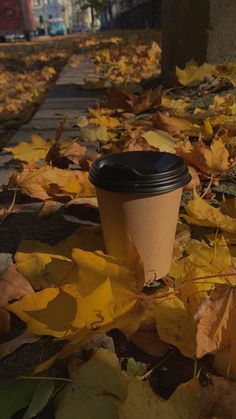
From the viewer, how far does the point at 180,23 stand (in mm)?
3605

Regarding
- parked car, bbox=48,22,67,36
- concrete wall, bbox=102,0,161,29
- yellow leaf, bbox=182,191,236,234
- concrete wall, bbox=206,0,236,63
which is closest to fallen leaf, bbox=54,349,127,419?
yellow leaf, bbox=182,191,236,234

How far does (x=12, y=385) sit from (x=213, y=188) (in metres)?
1.09

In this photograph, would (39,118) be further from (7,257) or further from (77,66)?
(77,66)

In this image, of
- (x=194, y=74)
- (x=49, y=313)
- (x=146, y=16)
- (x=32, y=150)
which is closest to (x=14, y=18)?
(x=146, y=16)

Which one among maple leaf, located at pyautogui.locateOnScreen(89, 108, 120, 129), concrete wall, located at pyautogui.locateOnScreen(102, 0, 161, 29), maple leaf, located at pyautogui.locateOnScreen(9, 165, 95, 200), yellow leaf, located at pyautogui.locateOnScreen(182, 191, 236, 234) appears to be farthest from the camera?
concrete wall, located at pyautogui.locateOnScreen(102, 0, 161, 29)

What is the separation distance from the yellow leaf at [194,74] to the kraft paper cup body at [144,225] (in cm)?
237

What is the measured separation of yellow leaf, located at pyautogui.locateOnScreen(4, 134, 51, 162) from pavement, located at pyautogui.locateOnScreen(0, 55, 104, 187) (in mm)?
64

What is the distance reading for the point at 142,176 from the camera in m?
1.02

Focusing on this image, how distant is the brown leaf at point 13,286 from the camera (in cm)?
102

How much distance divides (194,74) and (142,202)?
8.17 ft

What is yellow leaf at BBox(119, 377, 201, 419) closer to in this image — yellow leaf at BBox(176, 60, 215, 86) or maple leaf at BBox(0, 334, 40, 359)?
maple leaf at BBox(0, 334, 40, 359)

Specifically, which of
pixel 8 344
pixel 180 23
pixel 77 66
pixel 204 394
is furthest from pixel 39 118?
pixel 77 66

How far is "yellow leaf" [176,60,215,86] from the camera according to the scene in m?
3.28

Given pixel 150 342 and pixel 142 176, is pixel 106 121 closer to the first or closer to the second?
pixel 142 176
